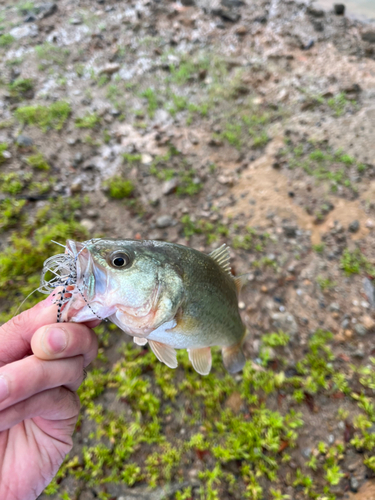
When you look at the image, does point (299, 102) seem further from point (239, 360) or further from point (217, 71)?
point (239, 360)

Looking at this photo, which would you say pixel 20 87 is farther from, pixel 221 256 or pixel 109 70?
pixel 221 256

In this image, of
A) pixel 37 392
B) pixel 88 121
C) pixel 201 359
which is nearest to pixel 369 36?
pixel 88 121

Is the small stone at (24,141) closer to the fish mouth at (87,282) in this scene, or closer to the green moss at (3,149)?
the green moss at (3,149)

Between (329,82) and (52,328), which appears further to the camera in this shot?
(329,82)

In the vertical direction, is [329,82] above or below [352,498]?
above

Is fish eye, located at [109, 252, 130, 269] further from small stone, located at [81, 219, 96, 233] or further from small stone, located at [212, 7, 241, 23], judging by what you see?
small stone, located at [212, 7, 241, 23]

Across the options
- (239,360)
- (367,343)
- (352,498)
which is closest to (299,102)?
(367,343)

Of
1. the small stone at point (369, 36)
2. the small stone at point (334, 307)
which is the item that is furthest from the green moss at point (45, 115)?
the small stone at point (369, 36)

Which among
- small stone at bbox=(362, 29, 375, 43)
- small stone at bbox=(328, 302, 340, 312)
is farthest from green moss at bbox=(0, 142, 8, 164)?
small stone at bbox=(362, 29, 375, 43)
